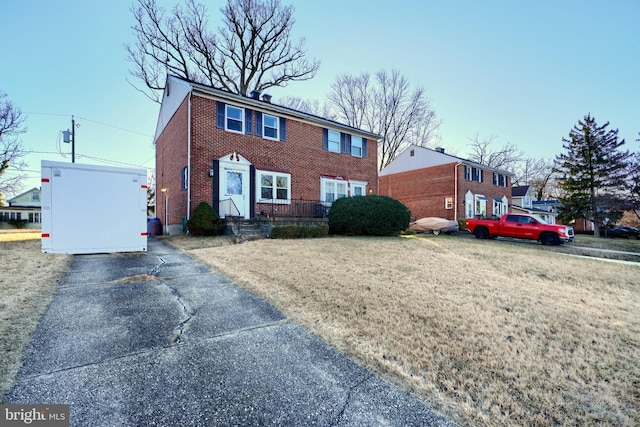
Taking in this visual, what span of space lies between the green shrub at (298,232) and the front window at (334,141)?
19.8 ft

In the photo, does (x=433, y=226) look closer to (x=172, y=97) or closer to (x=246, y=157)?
(x=246, y=157)

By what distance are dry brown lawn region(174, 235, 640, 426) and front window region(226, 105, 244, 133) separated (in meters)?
7.82

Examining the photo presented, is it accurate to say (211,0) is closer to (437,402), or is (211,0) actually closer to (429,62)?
(429,62)

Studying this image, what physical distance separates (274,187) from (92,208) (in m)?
A: 7.72

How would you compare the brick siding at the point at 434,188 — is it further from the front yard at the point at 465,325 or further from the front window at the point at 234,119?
the front window at the point at 234,119

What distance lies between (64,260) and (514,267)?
35.6ft

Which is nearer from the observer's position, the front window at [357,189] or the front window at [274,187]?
the front window at [274,187]

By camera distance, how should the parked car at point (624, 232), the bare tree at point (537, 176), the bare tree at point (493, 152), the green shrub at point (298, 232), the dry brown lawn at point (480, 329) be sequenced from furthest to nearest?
the bare tree at point (537, 176) < the bare tree at point (493, 152) < the parked car at point (624, 232) < the green shrub at point (298, 232) < the dry brown lawn at point (480, 329)

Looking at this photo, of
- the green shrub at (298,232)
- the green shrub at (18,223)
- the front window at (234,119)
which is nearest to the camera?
the green shrub at (298,232)

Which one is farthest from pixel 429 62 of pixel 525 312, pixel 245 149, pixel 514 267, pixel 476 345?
pixel 476 345

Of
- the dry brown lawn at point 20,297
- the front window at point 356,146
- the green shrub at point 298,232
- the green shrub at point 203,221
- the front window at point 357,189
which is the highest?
the front window at point 356,146

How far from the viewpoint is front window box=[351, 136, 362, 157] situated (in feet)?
56.4

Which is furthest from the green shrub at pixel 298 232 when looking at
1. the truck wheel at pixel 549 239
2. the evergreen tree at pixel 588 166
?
the evergreen tree at pixel 588 166

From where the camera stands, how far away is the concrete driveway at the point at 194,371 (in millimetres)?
1817
